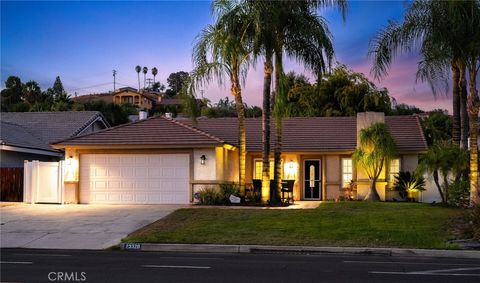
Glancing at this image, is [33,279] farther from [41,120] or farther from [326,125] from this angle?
[41,120]

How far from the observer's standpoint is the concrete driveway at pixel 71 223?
1645 cm

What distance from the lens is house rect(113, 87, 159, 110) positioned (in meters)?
102

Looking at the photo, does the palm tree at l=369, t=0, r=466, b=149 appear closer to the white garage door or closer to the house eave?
the white garage door

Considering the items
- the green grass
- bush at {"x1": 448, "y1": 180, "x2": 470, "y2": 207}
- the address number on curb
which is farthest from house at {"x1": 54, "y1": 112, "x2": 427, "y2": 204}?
the address number on curb

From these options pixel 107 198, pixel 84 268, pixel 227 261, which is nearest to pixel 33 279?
pixel 84 268

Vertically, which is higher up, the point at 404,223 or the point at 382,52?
the point at 382,52

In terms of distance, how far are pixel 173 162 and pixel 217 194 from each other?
273cm

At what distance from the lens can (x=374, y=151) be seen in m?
26.7

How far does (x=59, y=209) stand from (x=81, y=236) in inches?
265

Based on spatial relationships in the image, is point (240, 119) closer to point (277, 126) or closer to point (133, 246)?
point (277, 126)

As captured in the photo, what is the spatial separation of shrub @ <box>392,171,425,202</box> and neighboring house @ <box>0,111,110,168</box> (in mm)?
18547

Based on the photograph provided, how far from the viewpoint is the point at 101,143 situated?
25953 millimetres

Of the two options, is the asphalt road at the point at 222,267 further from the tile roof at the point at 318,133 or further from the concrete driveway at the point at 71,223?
the tile roof at the point at 318,133
